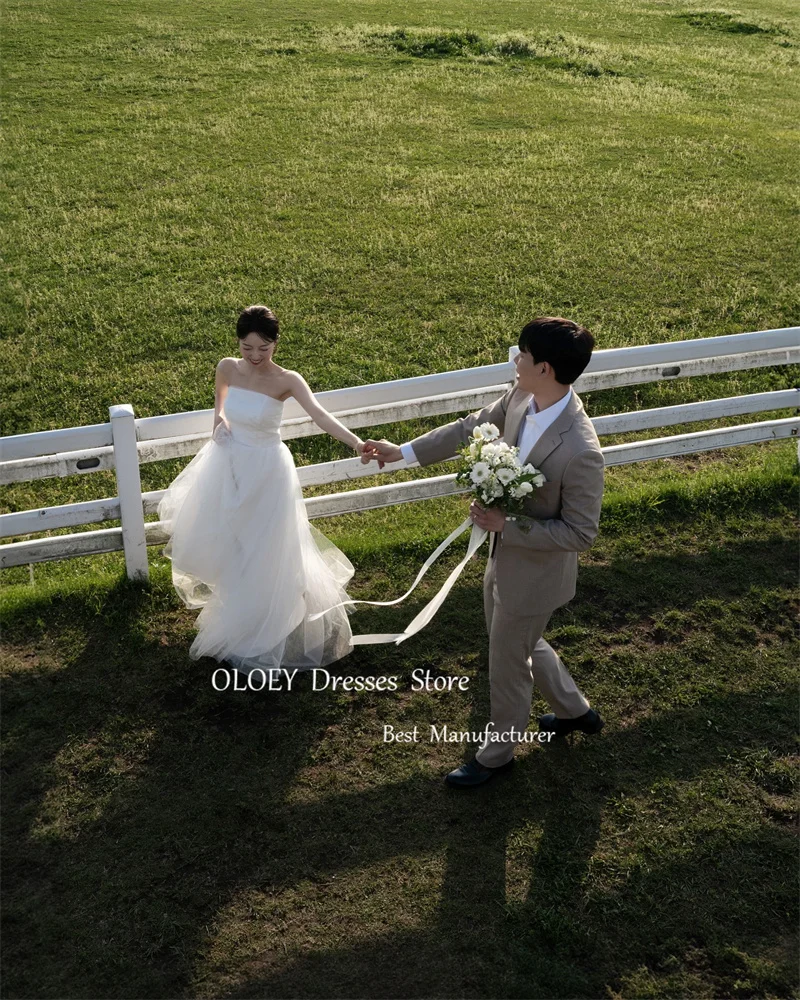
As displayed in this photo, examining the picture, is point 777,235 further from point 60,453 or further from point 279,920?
point 279,920

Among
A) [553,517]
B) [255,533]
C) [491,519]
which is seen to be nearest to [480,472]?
[491,519]

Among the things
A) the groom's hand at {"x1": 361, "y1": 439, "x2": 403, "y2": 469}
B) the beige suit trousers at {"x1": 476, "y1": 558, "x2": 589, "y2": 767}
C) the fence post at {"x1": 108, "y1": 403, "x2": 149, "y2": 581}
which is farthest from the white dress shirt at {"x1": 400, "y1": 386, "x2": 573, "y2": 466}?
the fence post at {"x1": 108, "y1": 403, "x2": 149, "y2": 581}

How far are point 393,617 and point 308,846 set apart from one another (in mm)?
2108

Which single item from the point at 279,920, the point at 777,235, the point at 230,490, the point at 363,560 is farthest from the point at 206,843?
the point at 777,235

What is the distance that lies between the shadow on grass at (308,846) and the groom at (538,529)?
1.20 ft

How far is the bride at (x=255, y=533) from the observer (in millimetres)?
6270

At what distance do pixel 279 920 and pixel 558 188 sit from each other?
13435 millimetres

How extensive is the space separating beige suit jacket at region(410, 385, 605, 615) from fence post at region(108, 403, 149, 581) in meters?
2.62

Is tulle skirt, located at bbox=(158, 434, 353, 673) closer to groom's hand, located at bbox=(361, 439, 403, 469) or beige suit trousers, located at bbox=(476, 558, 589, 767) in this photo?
groom's hand, located at bbox=(361, 439, 403, 469)

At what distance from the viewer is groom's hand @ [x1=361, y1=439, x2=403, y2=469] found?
612 cm

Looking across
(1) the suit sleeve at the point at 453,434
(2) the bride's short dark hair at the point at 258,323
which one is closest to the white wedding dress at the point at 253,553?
(2) the bride's short dark hair at the point at 258,323

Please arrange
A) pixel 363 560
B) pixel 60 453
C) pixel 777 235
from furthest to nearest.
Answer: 1. pixel 777 235
2. pixel 363 560
3. pixel 60 453

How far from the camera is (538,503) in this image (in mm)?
5176

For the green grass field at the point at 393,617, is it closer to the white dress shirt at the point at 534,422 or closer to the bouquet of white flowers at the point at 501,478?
the bouquet of white flowers at the point at 501,478
